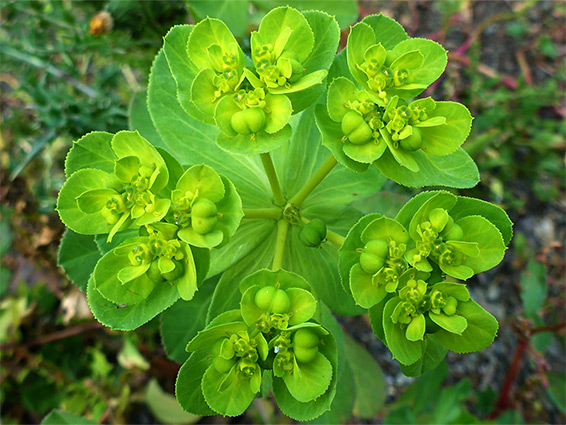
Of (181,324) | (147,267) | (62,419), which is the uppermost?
(147,267)

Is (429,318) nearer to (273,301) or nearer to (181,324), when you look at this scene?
(273,301)

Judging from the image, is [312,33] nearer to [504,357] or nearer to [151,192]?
[151,192]

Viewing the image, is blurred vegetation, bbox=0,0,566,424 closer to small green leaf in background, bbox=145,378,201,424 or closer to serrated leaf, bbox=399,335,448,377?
A: small green leaf in background, bbox=145,378,201,424

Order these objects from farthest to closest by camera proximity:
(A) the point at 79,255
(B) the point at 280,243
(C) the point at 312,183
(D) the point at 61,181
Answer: (D) the point at 61,181 < (A) the point at 79,255 < (C) the point at 312,183 < (B) the point at 280,243

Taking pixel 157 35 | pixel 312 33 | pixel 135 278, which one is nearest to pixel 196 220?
pixel 135 278

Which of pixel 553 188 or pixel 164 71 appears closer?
pixel 164 71

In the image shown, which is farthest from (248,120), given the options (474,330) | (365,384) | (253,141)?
(365,384)

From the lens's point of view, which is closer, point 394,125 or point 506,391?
point 394,125

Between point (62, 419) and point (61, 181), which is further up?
point (61, 181)
